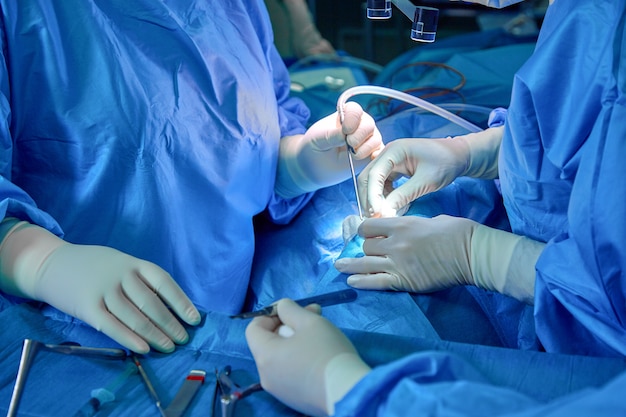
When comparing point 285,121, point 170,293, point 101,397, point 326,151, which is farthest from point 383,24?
point 101,397

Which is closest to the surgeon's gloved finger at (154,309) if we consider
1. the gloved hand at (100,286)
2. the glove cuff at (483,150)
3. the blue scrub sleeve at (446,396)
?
the gloved hand at (100,286)

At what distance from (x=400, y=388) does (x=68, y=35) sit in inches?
39.0

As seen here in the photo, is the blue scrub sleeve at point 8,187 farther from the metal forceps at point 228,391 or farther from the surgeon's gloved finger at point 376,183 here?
the surgeon's gloved finger at point 376,183

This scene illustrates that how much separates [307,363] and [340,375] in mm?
66

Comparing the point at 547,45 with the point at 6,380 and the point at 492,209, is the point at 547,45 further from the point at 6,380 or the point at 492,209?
the point at 6,380

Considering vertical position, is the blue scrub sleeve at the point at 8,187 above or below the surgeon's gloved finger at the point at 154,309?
above

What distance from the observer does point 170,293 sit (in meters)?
1.15

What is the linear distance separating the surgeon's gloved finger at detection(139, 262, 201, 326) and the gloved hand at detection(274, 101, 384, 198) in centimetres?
60

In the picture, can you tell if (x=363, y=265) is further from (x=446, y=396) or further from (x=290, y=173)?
(x=446, y=396)

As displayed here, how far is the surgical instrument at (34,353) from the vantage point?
91 centimetres

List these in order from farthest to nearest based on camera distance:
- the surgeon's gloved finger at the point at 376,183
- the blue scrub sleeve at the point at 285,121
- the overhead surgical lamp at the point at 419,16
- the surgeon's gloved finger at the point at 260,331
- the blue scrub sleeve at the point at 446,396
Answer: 1. the blue scrub sleeve at the point at 285,121
2. the surgeon's gloved finger at the point at 376,183
3. the overhead surgical lamp at the point at 419,16
4. the surgeon's gloved finger at the point at 260,331
5. the blue scrub sleeve at the point at 446,396

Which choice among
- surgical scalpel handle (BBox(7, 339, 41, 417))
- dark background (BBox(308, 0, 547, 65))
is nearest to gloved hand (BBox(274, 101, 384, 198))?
surgical scalpel handle (BBox(7, 339, 41, 417))

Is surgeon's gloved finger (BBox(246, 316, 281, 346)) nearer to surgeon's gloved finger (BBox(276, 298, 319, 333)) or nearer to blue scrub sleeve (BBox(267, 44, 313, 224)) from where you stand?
surgeon's gloved finger (BBox(276, 298, 319, 333))

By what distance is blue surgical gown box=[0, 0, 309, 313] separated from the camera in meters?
1.30
